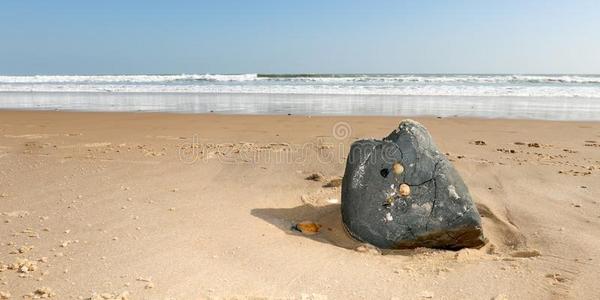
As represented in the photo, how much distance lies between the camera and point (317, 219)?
3867 millimetres

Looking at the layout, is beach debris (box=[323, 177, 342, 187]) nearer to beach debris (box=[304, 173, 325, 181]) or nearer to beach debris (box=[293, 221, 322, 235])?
beach debris (box=[304, 173, 325, 181])

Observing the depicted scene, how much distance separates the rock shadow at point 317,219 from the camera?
3.47 meters

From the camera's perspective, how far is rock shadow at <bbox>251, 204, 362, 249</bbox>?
3.47 metres

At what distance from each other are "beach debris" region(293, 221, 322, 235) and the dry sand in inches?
3.1

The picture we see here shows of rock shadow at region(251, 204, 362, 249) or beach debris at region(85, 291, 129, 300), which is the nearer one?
beach debris at region(85, 291, 129, 300)

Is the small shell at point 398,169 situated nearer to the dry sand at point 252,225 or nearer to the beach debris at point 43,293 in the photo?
the dry sand at point 252,225

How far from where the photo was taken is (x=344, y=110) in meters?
12.8

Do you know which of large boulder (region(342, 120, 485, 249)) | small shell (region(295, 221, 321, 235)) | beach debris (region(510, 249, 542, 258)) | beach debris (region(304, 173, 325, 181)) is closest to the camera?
beach debris (region(510, 249, 542, 258))

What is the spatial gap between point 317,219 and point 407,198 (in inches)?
31.2

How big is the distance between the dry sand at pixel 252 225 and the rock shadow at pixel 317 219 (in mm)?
17

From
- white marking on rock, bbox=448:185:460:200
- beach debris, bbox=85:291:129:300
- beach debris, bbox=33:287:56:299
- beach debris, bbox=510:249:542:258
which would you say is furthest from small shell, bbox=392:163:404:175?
beach debris, bbox=33:287:56:299

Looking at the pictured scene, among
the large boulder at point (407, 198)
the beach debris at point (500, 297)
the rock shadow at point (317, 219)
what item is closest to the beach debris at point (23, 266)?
the rock shadow at point (317, 219)

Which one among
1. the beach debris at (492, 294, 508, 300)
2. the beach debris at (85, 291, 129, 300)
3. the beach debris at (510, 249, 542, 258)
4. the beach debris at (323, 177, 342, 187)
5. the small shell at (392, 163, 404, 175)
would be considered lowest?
the beach debris at (492, 294, 508, 300)

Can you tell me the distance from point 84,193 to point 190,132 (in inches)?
161
